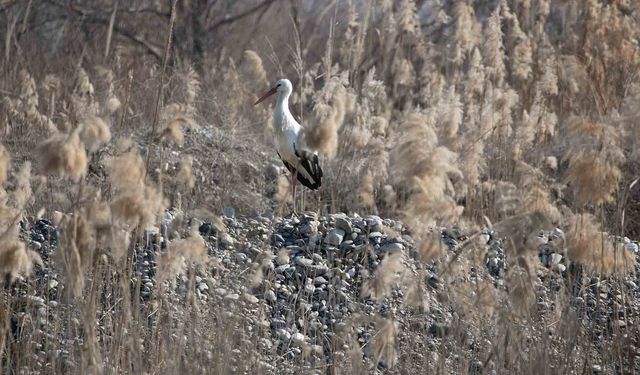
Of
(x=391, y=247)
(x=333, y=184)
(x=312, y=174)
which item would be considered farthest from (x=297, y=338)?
(x=312, y=174)

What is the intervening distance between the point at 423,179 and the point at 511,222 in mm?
343

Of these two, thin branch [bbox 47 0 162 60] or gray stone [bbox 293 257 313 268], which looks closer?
gray stone [bbox 293 257 313 268]

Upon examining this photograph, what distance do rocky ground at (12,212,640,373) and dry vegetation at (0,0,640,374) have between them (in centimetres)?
6

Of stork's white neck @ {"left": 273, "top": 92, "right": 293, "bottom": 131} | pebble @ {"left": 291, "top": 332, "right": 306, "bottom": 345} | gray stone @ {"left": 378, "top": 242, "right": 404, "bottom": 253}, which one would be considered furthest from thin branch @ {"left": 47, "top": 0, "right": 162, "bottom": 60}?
pebble @ {"left": 291, "top": 332, "right": 306, "bottom": 345}

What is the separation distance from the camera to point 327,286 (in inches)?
187

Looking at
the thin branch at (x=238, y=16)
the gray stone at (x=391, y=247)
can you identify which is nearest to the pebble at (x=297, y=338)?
the gray stone at (x=391, y=247)

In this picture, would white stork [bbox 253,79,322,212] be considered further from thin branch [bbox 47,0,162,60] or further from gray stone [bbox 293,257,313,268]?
thin branch [bbox 47,0,162,60]

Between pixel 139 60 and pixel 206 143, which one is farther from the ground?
pixel 139 60

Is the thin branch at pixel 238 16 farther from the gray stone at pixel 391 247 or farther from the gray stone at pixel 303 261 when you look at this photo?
the gray stone at pixel 303 261

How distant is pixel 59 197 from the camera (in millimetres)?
4980

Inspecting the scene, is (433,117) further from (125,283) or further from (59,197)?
(125,283)

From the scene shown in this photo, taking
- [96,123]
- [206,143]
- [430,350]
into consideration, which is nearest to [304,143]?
[96,123]

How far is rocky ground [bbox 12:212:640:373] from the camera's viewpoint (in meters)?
4.14

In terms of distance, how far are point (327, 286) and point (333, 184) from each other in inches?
87.7
